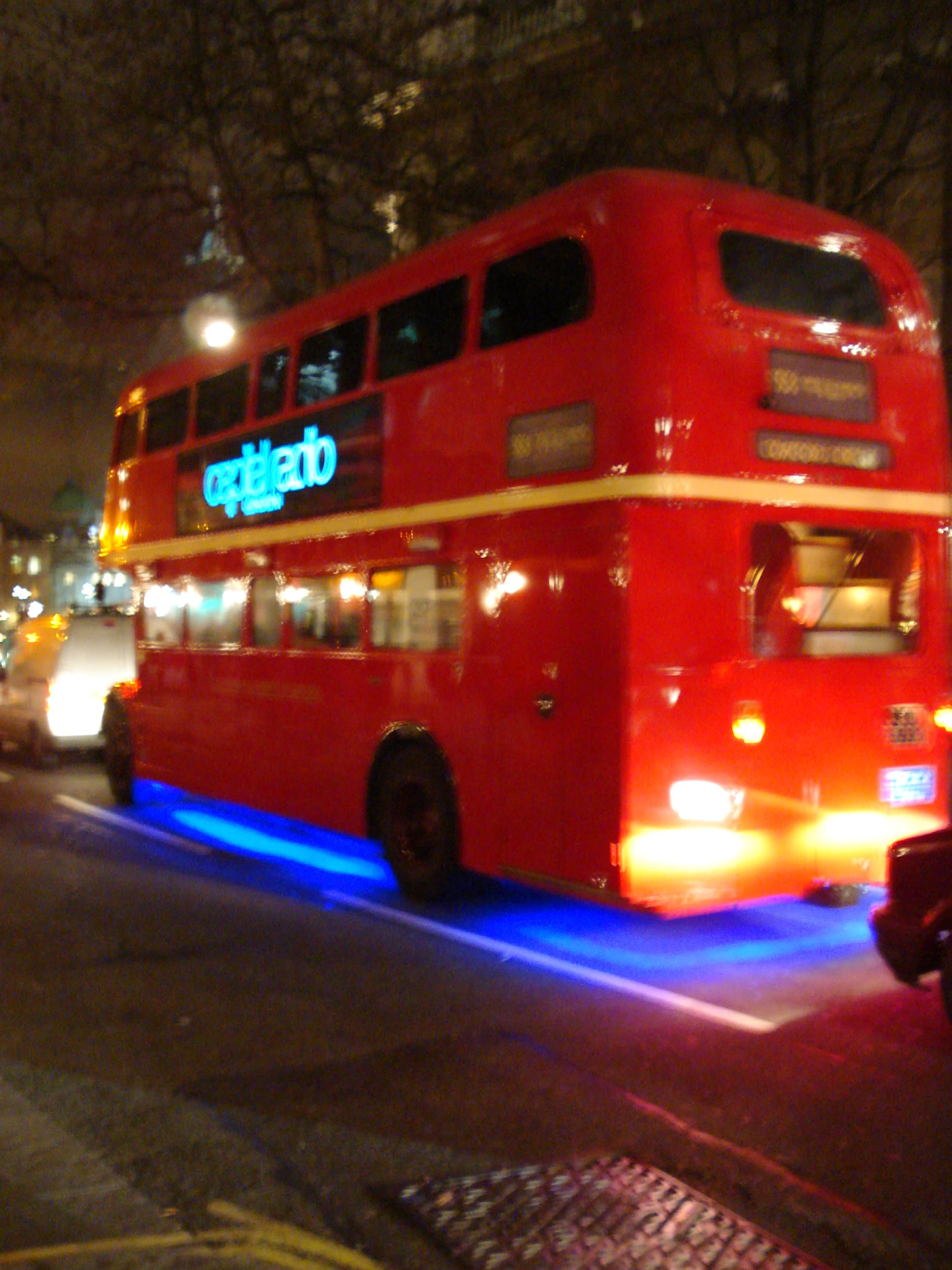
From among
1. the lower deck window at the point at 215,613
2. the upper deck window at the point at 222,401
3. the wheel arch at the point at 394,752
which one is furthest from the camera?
the lower deck window at the point at 215,613

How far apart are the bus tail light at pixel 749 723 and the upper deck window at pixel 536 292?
2349 millimetres

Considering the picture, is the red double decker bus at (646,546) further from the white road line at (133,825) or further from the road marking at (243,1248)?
the road marking at (243,1248)

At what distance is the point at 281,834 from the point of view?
1226 cm

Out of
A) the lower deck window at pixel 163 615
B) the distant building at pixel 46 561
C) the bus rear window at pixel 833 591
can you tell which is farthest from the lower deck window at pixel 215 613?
the distant building at pixel 46 561

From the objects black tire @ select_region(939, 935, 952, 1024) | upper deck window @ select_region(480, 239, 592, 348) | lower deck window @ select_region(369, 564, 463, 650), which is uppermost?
upper deck window @ select_region(480, 239, 592, 348)

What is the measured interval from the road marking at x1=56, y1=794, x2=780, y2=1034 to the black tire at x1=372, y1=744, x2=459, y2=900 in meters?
0.25

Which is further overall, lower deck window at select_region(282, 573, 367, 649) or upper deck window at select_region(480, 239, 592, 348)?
lower deck window at select_region(282, 573, 367, 649)

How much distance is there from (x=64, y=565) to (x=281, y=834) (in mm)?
88870

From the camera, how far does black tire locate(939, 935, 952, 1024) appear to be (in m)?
5.61

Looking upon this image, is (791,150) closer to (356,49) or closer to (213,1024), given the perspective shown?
(356,49)

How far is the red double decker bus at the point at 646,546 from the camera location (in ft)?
A: 22.7

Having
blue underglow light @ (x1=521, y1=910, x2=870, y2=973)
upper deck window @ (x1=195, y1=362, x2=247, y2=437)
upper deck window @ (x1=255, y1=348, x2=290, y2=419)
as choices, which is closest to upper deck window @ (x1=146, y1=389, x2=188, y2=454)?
upper deck window @ (x1=195, y1=362, x2=247, y2=437)

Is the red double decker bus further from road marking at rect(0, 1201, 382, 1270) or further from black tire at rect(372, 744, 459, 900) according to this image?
road marking at rect(0, 1201, 382, 1270)

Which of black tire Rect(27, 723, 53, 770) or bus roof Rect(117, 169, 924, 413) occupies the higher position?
bus roof Rect(117, 169, 924, 413)
